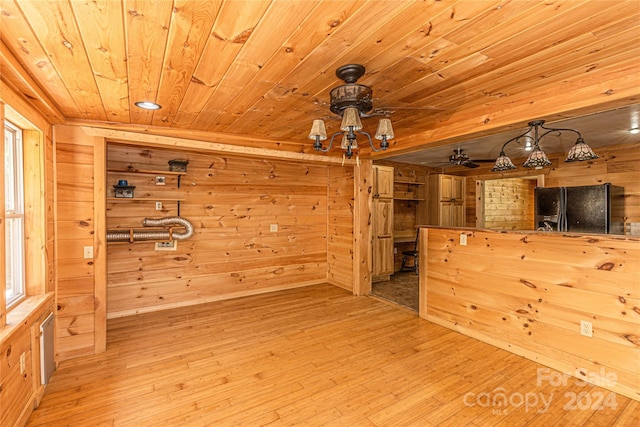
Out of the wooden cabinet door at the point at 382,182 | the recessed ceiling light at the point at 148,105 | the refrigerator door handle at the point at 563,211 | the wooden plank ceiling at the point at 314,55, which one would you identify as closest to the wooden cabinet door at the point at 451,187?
the wooden cabinet door at the point at 382,182

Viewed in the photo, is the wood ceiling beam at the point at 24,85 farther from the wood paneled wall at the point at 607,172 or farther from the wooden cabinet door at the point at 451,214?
the wood paneled wall at the point at 607,172

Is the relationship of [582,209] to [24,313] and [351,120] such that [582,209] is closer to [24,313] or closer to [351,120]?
[351,120]

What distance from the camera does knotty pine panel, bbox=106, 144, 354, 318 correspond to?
12.8ft

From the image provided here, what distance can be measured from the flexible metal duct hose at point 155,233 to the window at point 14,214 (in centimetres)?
128

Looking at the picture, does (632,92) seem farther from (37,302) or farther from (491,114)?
(37,302)

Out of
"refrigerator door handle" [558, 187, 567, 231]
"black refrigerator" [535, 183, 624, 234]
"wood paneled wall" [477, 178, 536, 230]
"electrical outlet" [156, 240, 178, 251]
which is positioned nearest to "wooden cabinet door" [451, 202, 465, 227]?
"wood paneled wall" [477, 178, 536, 230]

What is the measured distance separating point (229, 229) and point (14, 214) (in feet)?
8.32

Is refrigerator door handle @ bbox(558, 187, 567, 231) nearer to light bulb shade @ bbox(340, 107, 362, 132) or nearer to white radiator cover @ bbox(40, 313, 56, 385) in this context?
light bulb shade @ bbox(340, 107, 362, 132)

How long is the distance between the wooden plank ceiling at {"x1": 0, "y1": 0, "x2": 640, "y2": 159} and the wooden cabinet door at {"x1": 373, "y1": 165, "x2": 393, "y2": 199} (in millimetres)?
2657

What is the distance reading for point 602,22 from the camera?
140 centimetres

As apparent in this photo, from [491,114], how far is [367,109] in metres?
1.35

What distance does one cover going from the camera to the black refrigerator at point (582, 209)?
4082mm

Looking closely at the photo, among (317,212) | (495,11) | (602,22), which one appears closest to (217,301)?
(317,212)

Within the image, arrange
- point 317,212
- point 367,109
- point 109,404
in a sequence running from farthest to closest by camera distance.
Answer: point 317,212
point 109,404
point 367,109
